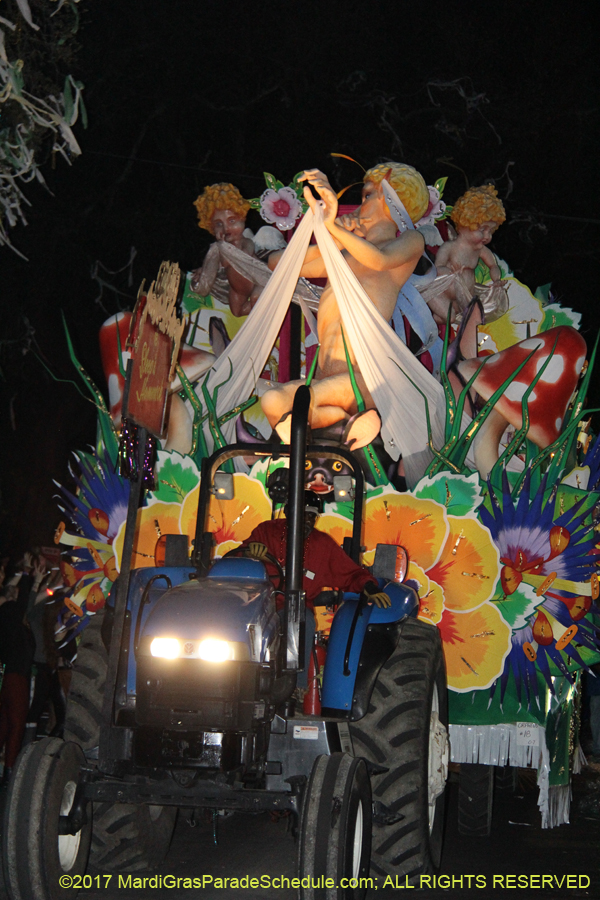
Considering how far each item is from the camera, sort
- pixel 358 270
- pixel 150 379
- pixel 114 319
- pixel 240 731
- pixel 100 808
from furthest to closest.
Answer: pixel 114 319
pixel 358 270
pixel 100 808
pixel 150 379
pixel 240 731

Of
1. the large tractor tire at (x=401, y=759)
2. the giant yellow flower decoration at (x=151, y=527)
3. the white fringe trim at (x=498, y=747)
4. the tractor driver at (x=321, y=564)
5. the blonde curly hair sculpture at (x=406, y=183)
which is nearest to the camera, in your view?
A: the large tractor tire at (x=401, y=759)

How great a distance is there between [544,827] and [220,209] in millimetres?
5565

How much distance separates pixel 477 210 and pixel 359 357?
1879mm

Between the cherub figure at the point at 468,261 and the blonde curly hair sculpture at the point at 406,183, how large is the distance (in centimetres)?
46

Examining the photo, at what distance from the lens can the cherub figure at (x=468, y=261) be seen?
8438mm

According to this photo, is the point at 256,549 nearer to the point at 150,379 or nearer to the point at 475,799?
the point at 150,379

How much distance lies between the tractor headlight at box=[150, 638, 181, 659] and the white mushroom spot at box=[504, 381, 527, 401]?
441 centimetres

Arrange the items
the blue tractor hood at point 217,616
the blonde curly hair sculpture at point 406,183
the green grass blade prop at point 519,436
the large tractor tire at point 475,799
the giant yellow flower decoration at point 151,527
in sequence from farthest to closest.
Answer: the blonde curly hair sculpture at point 406,183 < the giant yellow flower decoration at point 151,527 < the green grass blade prop at point 519,436 < the large tractor tire at point 475,799 < the blue tractor hood at point 217,616

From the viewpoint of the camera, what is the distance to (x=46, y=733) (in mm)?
9461

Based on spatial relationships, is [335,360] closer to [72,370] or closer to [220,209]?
[220,209]

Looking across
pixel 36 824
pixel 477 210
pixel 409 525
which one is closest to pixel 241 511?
pixel 409 525

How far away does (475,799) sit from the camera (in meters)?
6.19

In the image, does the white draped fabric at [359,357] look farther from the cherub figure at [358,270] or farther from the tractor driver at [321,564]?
the tractor driver at [321,564]

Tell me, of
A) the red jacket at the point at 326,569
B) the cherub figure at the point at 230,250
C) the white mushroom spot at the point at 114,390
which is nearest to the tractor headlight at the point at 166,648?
the red jacket at the point at 326,569
